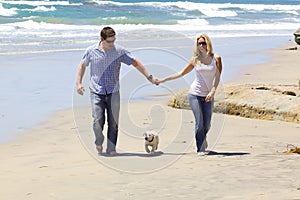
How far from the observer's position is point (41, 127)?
32.0 feet

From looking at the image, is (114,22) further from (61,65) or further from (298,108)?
(298,108)

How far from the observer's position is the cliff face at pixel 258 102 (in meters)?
9.84

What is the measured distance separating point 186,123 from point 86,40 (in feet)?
60.0

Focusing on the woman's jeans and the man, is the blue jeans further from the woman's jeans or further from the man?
the woman's jeans

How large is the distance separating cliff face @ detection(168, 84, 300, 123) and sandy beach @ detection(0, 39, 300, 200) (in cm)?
15

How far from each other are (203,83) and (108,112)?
113cm

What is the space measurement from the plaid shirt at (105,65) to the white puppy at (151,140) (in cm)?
63

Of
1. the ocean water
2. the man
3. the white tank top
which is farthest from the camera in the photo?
the ocean water

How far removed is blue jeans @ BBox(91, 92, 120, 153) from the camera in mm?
7621

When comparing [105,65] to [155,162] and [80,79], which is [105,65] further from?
[155,162]

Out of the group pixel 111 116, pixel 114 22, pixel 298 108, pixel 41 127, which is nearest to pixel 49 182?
pixel 111 116

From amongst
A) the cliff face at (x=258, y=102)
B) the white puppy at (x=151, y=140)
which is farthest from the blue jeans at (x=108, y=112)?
the cliff face at (x=258, y=102)

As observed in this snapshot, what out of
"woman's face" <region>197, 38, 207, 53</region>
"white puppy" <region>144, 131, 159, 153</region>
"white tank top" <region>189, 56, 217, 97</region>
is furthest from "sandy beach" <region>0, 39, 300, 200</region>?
"woman's face" <region>197, 38, 207, 53</region>

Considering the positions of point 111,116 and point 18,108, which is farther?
point 18,108
